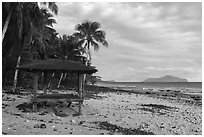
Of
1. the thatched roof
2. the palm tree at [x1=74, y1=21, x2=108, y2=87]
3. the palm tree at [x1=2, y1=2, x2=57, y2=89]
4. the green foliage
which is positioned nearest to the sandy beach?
the thatched roof


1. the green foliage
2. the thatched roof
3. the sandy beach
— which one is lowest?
the sandy beach

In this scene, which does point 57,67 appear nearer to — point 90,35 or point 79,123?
point 79,123

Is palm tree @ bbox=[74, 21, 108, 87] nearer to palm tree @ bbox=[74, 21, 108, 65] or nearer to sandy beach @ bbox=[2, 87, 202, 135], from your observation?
palm tree @ bbox=[74, 21, 108, 65]

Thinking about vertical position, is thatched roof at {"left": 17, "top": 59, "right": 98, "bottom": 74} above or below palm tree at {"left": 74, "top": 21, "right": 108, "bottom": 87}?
below

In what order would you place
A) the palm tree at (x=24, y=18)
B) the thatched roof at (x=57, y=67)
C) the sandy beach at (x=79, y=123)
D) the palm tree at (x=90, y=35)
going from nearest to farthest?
1. the sandy beach at (x=79, y=123)
2. the thatched roof at (x=57, y=67)
3. the palm tree at (x=24, y=18)
4. the palm tree at (x=90, y=35)

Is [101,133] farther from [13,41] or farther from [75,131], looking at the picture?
[13,41]

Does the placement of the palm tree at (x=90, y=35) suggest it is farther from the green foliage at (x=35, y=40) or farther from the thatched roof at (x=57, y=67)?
the thatched roof at (x=57, y=67)

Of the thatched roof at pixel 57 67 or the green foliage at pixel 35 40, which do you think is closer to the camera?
the thatched roof at pixel 57 67

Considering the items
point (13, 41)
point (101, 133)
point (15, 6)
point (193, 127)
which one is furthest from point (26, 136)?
point (13, 41)

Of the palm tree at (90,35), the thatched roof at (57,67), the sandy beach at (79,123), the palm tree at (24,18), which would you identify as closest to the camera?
the sandy beach at (79,123)

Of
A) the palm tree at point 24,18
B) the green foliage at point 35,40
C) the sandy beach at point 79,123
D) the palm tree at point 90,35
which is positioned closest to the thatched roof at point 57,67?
the sandy beach at point 79,123

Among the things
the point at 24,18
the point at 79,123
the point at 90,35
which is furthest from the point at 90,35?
the point at 79,123

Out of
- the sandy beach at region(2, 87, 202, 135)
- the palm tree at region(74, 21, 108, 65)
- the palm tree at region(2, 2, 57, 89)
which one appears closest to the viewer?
the sandy beach at region(2, 87, 202, 135)

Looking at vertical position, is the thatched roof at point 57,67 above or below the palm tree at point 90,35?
below
